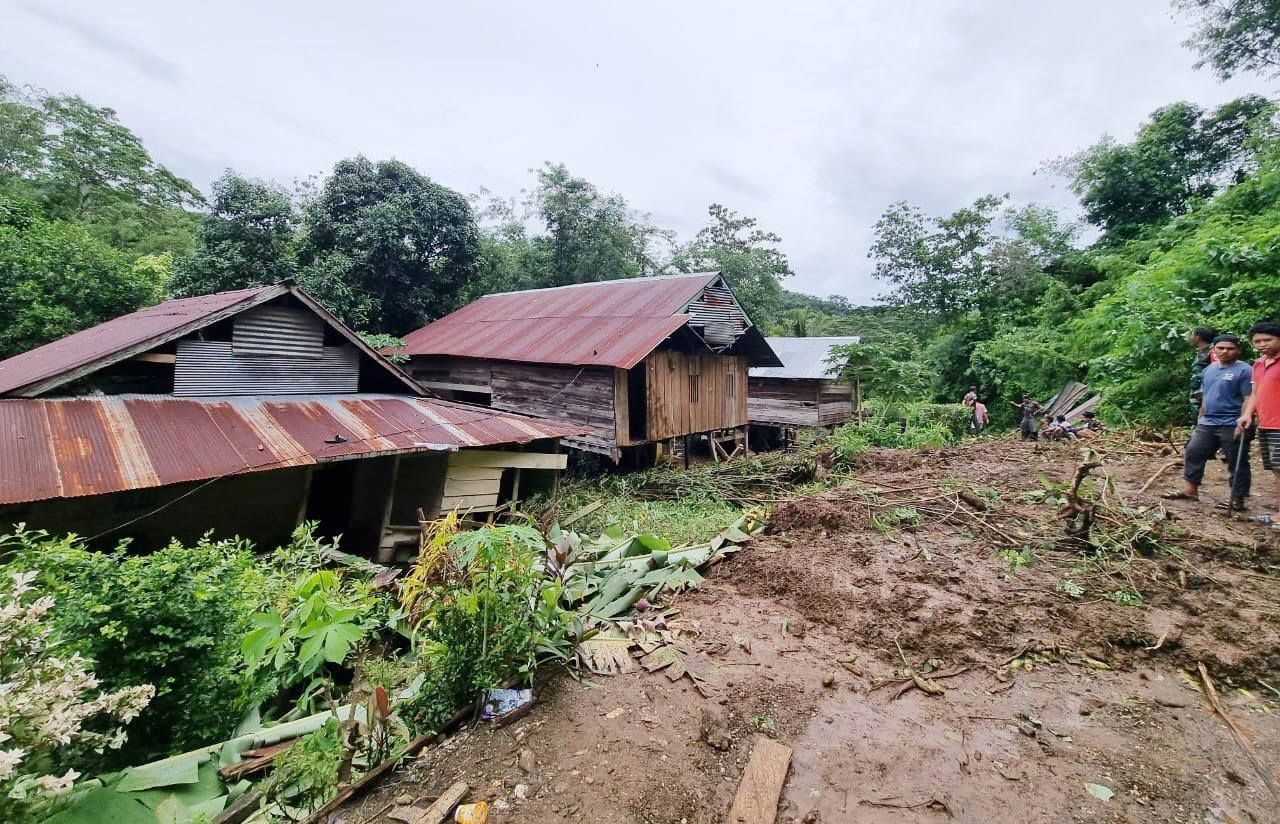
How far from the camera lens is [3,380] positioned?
5984mm

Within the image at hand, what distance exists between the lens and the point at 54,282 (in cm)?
1298

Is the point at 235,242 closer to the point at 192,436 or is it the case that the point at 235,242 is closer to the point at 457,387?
the point at 457,387

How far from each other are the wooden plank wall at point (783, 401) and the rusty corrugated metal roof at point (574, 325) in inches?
265

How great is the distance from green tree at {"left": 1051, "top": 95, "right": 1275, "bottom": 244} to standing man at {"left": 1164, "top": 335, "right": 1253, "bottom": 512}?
17572mm

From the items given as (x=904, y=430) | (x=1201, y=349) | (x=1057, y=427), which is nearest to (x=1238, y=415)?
(x=1201, y=349)

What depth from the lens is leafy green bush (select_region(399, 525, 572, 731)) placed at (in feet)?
9.55

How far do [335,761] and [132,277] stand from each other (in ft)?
58.6

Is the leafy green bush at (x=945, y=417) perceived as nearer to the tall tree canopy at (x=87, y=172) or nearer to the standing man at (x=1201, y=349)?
the standing man at (x=1201, y=349)

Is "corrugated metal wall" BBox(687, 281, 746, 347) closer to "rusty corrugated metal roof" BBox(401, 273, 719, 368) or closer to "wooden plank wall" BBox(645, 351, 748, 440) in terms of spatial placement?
"rusty corrugated metal roof" BBox(401, 273, 719, 368)

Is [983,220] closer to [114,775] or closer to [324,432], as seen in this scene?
[324,432]

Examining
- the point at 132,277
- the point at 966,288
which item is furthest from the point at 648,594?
the point at 966,288

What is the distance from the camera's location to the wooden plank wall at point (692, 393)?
12.7 m

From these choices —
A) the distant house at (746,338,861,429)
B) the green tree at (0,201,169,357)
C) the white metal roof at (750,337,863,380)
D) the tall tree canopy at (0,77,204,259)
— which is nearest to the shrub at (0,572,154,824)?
the green tree at (0,201,169,357)

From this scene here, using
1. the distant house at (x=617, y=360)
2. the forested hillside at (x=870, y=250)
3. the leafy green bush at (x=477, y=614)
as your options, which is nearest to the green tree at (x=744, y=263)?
the forested hillside at (x=870, y=250)
